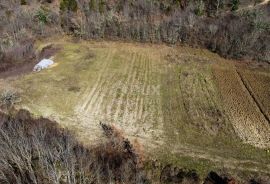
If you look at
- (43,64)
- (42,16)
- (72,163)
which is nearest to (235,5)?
(43,64)

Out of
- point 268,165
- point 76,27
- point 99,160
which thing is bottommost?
point 268,165

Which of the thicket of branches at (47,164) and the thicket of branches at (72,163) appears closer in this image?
the thicket of branches at (47,164)

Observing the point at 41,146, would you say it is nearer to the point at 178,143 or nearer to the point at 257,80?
the point at 178,143

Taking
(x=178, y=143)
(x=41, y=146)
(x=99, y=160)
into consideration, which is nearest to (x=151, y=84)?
(x=178, y=143)

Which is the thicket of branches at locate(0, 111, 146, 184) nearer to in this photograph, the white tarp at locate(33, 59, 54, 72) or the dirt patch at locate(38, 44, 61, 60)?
the white tarp at locate(33, 59, 54, 72)

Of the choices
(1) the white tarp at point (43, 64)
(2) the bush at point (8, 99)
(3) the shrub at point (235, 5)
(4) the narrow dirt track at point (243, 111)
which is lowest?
(4) the narrow dirt track at point (243, 111)

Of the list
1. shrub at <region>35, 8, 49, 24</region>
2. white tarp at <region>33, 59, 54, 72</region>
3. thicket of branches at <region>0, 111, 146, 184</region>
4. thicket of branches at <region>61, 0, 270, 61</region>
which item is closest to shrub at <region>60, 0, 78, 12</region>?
thicket of branches at <region>61, 0, 270, 61</region>

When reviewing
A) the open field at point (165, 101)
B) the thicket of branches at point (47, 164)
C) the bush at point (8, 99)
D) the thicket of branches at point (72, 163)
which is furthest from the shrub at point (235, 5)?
the thicket of branches at point (47, 164)

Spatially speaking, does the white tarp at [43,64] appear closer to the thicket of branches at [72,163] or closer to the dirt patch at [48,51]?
the dirt patch at [48,51]
